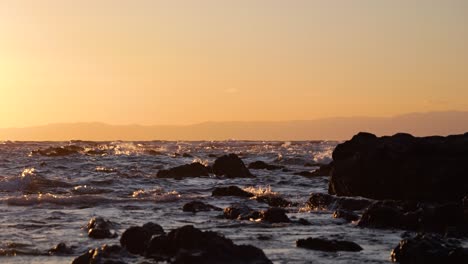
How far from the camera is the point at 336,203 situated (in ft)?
54.4

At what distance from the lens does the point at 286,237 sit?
11.4 metres

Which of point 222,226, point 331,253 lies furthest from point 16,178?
point 331,253

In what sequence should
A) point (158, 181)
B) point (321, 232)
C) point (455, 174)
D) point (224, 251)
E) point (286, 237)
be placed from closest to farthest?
point (224, 251)
point (286, 237)
point (321, 232)
point (455, 174)
point (158, 181)

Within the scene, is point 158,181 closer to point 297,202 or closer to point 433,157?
point 297,202

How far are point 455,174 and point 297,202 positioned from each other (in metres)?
4.21

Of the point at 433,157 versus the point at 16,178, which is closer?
the point at 433,157

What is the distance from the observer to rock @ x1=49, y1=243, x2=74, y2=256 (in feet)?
32.5

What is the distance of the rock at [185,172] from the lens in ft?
96.5

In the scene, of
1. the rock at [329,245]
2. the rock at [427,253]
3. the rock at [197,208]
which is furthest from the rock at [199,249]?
the rock at [197,208]

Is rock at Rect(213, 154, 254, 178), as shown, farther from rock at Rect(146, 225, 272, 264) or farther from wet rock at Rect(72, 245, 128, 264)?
wet rock at Rect(72, 245, 128, 264)

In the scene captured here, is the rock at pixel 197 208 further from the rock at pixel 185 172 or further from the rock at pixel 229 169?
the rock at pixel 229 169

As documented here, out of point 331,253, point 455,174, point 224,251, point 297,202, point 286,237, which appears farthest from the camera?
point 297,202

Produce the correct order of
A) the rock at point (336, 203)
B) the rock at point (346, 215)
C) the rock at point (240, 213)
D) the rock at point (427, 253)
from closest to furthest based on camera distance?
the rock at point (427, 253) < the rock at point (240, 213) < the rock at point (346, 215) < the rock at point (336, 203)

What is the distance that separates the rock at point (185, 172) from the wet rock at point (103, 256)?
20133 millimetres
